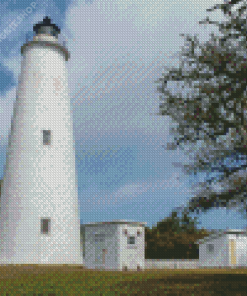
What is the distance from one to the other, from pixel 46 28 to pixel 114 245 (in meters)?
16.4

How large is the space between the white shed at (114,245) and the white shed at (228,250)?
37.7 ft

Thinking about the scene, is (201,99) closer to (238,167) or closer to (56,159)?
(238,167)

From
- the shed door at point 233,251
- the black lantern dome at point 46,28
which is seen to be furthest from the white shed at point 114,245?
the black lantern dome at point 46,28

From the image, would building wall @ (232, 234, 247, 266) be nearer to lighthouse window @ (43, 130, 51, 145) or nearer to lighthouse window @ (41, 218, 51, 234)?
lighthouse window @ (41, 218, 51, 234)

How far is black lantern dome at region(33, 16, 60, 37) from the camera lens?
3073cm

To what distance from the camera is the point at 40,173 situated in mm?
26422

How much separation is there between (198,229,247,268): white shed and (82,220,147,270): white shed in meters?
11.5

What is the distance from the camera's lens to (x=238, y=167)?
17594mm

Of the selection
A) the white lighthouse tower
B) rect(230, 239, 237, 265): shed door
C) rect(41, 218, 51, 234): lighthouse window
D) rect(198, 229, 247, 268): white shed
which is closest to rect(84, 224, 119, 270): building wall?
the white lighthouse tower

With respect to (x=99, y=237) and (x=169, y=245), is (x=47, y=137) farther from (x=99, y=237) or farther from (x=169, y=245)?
(x=169, y=245)

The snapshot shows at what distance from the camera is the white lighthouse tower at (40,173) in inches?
1008

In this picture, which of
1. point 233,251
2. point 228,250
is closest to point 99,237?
point 228,250

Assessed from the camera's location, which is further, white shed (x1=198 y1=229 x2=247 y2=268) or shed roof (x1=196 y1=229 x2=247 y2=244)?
shed roof (x1=196 y1=229 x2=247 y2=244)

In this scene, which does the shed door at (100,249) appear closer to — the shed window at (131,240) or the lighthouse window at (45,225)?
the shed window at (131,240)
